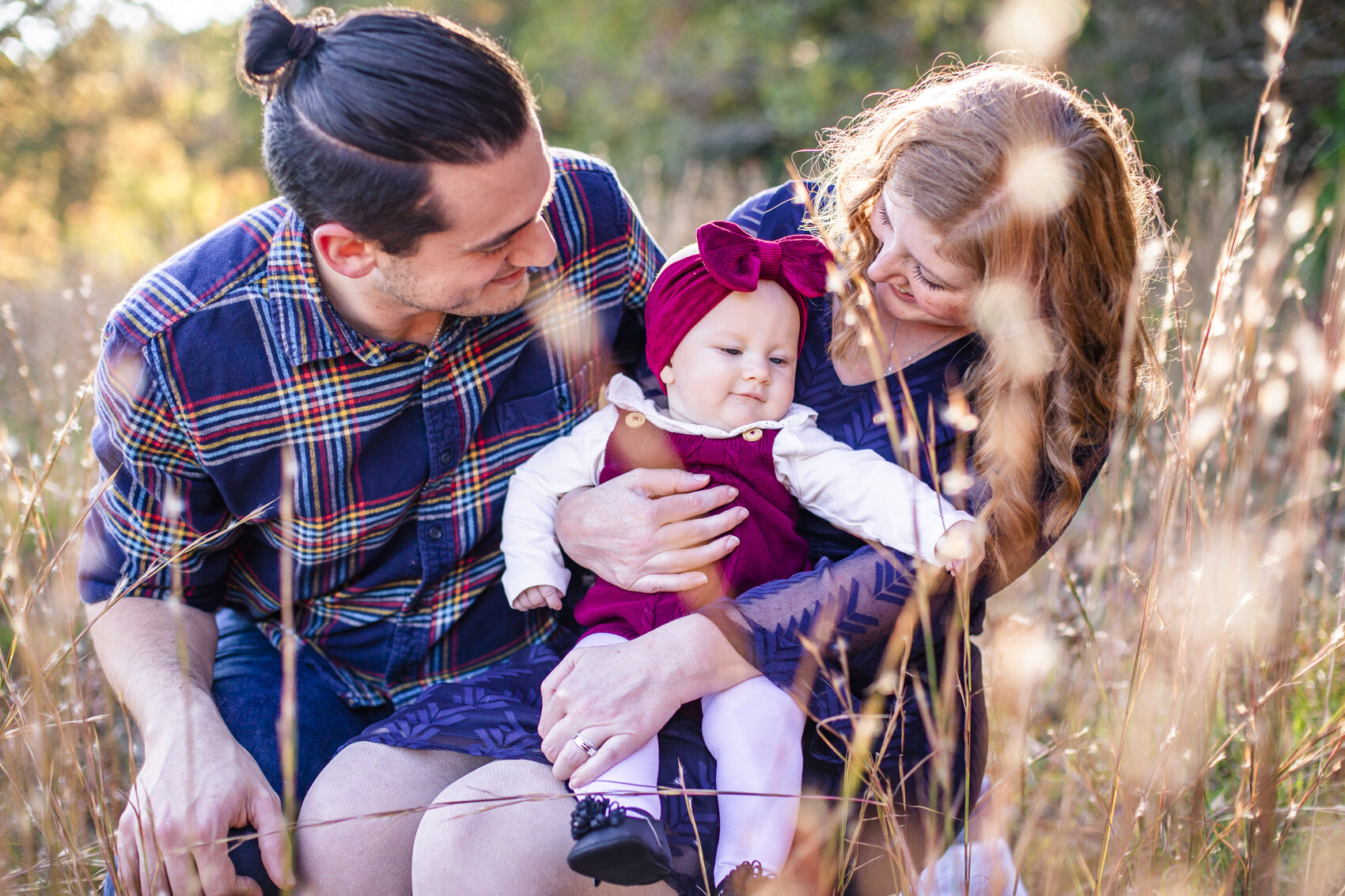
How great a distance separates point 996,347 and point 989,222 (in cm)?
24

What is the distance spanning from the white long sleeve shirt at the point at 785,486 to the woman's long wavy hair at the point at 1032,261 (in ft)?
0.55

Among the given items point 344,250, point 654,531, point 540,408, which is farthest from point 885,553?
point 344,250

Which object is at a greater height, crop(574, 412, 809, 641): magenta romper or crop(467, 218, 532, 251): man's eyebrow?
crop(467, 218, 532, 251): man's eyebrow

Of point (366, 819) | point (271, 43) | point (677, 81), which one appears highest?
point (677, 81)

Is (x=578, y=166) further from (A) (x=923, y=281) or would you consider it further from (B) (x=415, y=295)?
(A) (x=923, y=281)

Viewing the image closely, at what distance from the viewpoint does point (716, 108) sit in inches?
329

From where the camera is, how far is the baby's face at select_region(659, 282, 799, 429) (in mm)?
1695

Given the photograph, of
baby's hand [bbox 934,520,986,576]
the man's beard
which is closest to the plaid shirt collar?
the man's beard

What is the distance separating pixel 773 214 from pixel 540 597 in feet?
3.36

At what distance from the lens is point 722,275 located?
5.42 ft

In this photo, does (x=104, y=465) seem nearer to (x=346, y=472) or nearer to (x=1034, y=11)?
(x=346, y=472)

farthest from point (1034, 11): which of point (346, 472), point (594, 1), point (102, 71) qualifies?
point (102, 71)

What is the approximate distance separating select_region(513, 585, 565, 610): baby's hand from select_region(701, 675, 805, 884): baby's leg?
37 centimetres

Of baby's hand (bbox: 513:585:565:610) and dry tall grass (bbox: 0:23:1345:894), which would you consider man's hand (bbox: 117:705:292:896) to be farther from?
baby's hand (bbox: 513:585:565:610)
